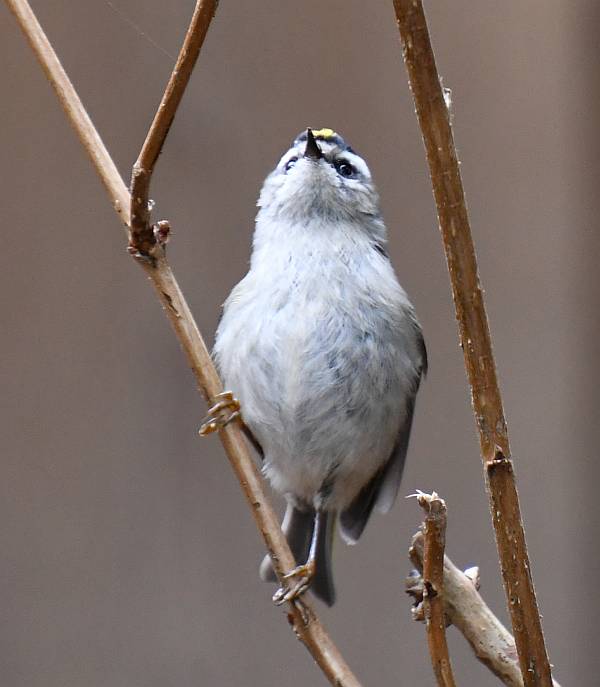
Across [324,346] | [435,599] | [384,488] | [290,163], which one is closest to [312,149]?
[290,163]

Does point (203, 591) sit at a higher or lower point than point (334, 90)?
lower

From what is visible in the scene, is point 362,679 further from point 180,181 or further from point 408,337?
point 180,181

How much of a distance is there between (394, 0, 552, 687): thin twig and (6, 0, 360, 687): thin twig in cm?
17

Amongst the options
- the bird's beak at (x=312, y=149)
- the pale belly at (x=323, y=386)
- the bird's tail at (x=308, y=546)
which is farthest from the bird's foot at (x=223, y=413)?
the bird's beak at (x=312, y=149)

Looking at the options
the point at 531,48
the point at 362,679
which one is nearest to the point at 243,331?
the point at 362,679

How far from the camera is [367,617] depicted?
1.49 meters

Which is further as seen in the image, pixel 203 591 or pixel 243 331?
pixel 203 591

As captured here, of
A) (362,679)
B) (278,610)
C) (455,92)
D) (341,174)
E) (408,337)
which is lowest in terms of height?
(362,679)

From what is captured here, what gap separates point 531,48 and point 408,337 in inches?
28.6

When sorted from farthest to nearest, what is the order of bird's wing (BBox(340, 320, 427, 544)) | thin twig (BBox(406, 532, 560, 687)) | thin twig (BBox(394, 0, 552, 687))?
bird's wing (BBox(340, 320, 427, 544)), thin twig (BBox(406, 532, 560, 687)), thin twig (BBox(394, 0, 552, 687))

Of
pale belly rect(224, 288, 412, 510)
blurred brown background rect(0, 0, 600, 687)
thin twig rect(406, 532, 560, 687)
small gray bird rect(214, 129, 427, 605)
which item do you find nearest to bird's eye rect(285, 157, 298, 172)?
small gray bird rect(214, 129, 427, 605)

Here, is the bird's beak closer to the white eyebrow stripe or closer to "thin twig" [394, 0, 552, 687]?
the white eyebrow stripe

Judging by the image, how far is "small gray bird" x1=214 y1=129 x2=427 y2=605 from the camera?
0.99 metres

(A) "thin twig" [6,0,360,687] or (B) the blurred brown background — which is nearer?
(A) "thin twig" [6,0,360,687]
